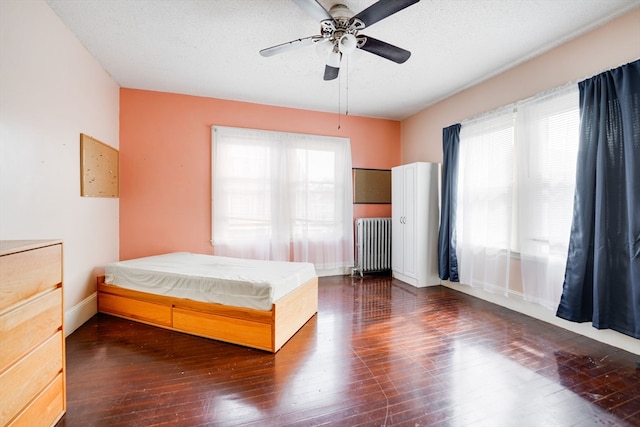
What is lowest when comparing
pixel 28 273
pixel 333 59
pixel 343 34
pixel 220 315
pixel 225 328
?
pixel 225 328

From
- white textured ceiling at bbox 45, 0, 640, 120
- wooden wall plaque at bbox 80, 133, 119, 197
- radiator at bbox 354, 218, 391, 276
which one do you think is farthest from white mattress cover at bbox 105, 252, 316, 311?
white textured ceiling at bbox 45, 0, 640, 120

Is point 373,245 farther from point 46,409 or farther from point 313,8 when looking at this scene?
point 46,409

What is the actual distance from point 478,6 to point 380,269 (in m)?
3.60

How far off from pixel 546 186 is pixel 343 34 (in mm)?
2348

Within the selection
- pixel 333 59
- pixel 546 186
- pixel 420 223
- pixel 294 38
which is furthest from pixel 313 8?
pixel 420 223

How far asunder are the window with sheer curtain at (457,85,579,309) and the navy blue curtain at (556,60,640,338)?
15cm

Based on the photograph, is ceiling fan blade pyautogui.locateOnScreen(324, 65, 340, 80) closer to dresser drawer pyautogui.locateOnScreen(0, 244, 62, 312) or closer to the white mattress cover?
the white mattress cover

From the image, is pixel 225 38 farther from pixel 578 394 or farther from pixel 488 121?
pixel 578 394

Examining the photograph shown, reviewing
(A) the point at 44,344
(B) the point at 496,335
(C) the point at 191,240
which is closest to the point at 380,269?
(B) the point at 496,335

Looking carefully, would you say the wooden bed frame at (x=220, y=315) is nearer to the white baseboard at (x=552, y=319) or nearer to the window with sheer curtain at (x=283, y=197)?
the window with sheer curtain at (x=283, y=197)

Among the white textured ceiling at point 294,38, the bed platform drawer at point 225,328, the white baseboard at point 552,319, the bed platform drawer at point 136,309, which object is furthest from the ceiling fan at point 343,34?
the white baseboard at point 552,319

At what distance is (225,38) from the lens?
253cm

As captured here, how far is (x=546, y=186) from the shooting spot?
2.67m

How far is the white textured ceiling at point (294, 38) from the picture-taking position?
7.04ft
